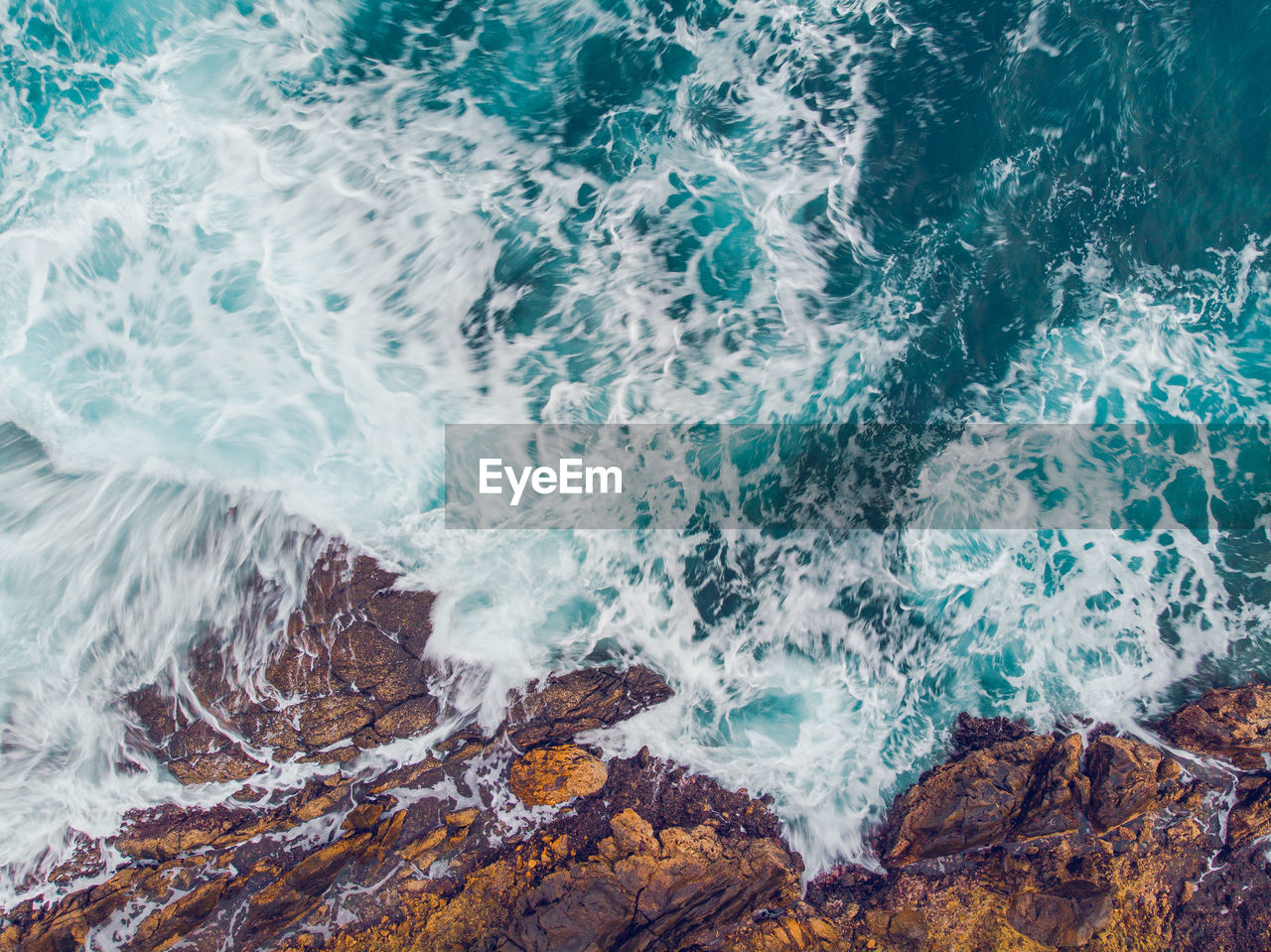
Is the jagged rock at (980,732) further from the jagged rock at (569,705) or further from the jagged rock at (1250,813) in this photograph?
the jagged rock at (569,705)

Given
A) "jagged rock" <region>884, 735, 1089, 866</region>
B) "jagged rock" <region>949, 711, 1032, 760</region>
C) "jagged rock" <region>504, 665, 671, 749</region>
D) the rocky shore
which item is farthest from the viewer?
"jagged rock" <region>949, 711, 1032, 760</region>

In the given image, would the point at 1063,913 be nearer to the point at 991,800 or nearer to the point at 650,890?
the point at 991,800

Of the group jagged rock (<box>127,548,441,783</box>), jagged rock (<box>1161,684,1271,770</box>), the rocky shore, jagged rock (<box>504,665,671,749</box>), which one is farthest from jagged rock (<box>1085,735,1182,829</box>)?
jagged rock (<box>127,548,441,783</box>)

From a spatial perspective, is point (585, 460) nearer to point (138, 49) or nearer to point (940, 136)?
point (940, 136)

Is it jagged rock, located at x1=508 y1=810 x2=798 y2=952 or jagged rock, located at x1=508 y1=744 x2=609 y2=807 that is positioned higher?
jagged rock, located at x1=508 y1=744 x2=609 y2=807

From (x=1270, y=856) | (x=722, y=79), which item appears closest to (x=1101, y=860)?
(x=1270, y=856)

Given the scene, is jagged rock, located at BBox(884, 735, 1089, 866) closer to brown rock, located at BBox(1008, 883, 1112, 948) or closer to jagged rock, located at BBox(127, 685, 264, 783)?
brown rock, located at BBox(1008, 883, 1112, 948)

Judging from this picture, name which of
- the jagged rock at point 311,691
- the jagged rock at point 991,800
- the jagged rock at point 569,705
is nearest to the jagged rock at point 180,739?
the jagged rock at point 311,691
